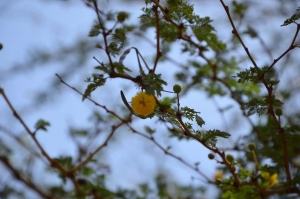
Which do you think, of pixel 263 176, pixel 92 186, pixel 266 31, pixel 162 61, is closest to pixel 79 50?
pixel 162 61

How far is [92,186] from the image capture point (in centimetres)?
111

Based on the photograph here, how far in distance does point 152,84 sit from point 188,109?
0.31 feet

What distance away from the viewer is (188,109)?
2.38ft

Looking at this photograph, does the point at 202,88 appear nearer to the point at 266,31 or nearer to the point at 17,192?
the point at 17,192

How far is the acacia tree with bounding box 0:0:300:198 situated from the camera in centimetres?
73

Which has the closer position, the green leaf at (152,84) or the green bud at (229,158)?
the green leaf at (152,84)

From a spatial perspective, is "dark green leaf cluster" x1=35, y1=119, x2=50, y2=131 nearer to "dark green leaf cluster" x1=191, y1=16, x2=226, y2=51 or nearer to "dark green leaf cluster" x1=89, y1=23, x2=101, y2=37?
"dark green leaf cluster" x1=89, y1=23, x2=101, y2=37

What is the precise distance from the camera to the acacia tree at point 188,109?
73 centimetres

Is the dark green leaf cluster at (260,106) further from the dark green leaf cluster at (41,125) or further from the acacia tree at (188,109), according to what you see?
the dark green leaf cluster at (41,125)

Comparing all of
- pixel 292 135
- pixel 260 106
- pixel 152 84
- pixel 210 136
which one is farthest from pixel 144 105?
pixel 292 135

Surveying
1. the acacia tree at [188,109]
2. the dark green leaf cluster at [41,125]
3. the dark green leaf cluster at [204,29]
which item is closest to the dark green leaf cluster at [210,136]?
the acacia tree at [188,109]

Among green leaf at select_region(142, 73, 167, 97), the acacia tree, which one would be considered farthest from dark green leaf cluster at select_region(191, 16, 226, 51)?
green leaf at select_region(142, 73, 167, 97)

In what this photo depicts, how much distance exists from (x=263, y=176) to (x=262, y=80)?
268mm

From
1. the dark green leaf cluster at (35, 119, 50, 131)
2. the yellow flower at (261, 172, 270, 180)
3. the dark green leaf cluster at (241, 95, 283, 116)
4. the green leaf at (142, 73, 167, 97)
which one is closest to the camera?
the green leaf at (142, 73, 167, 97)
